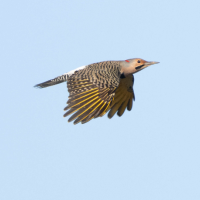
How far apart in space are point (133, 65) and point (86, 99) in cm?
246

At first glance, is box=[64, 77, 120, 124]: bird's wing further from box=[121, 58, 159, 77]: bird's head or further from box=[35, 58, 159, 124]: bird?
box=[121, 58, 159, 77]: bird's head

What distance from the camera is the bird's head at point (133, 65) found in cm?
1229

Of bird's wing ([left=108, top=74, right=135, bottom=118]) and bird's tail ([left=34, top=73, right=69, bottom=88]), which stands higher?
bird's tail ([left=34, top=73, right=69, bottom=88])

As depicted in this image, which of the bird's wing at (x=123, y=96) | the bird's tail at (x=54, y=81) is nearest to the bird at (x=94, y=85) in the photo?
the bird's tail at (x=54, y=81)

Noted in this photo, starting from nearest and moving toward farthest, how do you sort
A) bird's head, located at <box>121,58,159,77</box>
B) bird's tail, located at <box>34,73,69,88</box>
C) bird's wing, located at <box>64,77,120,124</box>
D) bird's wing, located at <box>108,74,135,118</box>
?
bird's wing, located at <box>64,77,120,124</box> < bird's tail, located at <box>34,73,69,88</box> < bird's head, located at <box>121,58,159,77</box> < bird's wing, located at <box>108,74,135,118</box>

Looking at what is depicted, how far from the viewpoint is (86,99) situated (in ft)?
34.1

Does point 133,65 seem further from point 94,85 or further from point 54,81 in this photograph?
point 54,81

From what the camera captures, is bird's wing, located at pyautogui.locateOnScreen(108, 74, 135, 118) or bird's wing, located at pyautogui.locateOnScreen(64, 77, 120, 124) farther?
bird's wing, located at pyautogui.locateOnScreen(108, 74, 135, 118)

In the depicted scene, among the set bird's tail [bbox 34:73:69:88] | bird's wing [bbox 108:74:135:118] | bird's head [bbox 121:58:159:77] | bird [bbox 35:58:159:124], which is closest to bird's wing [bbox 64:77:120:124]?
bird [bbox 35:58:159:124]

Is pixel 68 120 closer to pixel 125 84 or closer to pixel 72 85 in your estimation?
pixel 72 85

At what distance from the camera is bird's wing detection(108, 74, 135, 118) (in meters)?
13.0

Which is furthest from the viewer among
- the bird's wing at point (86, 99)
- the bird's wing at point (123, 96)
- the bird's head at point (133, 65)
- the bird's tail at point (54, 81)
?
the bird's wing at point (123, 96)

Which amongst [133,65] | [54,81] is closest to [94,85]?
[54,81]

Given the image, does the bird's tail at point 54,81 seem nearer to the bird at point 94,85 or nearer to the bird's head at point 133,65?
the bird at point 94,85
